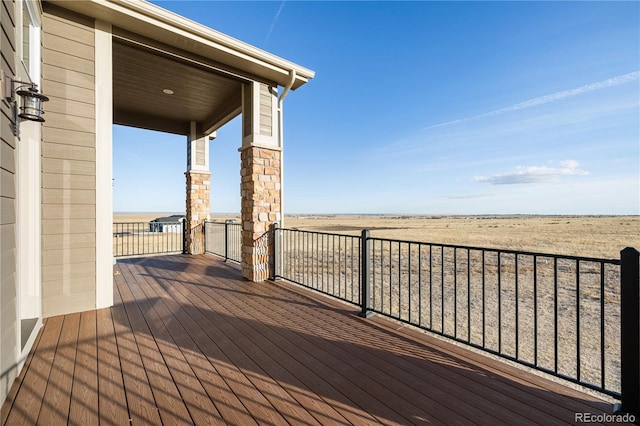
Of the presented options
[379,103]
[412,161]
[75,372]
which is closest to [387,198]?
→ [412,161]

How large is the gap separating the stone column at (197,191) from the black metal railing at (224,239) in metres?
0.17

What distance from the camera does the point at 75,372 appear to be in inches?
74.0

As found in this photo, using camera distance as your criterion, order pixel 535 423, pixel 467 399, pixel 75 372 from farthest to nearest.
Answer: pixel 75 372 → pixel 467 399 → pixel 535 423

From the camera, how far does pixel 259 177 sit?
446 centimetres

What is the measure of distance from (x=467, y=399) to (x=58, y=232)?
4.07 meters

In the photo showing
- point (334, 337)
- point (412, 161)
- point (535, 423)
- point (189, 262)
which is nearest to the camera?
point (535, 423)

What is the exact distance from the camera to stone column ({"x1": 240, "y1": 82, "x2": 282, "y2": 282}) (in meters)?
4.42

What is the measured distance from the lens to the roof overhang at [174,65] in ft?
10.5

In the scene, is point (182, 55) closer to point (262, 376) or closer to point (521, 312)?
point (262, 376)

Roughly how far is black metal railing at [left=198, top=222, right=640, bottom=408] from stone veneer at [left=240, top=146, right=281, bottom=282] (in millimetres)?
196

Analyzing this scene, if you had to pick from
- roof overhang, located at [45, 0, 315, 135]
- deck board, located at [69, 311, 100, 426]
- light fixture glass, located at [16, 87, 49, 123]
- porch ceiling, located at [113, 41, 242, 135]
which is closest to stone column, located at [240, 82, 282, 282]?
roof overhang, located at [45, 0, 315, 135]

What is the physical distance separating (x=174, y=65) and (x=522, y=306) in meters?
7.42

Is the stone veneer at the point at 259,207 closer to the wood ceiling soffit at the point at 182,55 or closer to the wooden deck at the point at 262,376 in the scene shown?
the wood ceiling soffit at the point at 182,55

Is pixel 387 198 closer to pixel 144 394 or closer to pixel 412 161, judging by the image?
pixel 412 161
